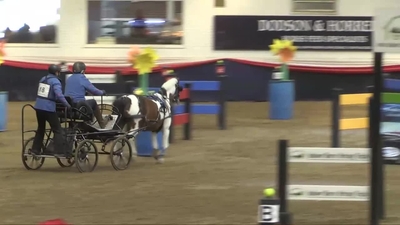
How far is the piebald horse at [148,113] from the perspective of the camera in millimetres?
12383

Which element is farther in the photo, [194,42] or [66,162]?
[194,42]

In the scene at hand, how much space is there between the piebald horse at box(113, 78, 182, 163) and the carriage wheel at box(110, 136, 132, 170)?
369 mm

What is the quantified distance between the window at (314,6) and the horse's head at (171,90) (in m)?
9.70

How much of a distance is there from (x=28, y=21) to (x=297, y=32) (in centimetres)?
801

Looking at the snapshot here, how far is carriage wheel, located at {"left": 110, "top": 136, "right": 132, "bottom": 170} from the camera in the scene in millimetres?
11867

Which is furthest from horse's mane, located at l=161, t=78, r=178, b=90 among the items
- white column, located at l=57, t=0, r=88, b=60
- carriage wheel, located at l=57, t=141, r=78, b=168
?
white column, located at l=57, t=0, r=88, b=60

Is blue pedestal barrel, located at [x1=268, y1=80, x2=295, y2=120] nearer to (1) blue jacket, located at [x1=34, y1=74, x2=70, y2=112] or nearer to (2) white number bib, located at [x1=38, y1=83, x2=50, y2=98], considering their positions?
(1) blue jacket, located at [x1=34, y1=74, x2=70, y2=112]

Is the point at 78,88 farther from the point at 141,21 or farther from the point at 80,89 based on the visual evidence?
the point at 141,21

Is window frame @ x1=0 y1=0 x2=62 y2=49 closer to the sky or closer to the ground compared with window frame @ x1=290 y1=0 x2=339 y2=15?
closer to the ground

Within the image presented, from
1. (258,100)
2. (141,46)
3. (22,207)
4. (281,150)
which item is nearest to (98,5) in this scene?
(141,46)

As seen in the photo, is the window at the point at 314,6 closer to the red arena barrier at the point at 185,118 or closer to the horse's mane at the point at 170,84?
the red arena barrier at the point at 185,118

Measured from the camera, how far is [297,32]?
2212 centimetres

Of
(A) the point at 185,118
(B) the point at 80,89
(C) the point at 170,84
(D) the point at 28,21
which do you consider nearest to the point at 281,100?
(A) the point at 185,118

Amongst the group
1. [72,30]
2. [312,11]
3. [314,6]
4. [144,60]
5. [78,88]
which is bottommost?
[78,88]
